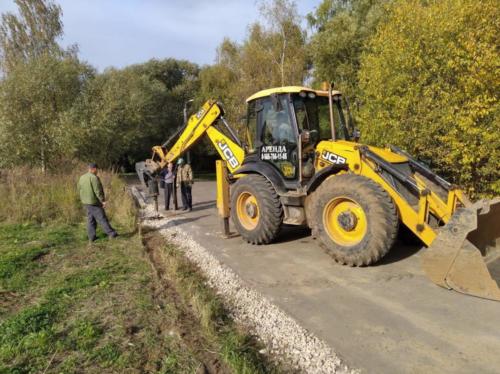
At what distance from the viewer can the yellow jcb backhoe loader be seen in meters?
4.38

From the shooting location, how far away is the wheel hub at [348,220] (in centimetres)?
541

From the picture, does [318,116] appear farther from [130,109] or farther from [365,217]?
[130,109]

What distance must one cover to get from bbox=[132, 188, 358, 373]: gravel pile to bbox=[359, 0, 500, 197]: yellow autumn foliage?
209 inches

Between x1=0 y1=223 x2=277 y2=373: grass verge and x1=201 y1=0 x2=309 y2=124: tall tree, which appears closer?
x1=0 y1=223 x2=277 y2=373: grass verge

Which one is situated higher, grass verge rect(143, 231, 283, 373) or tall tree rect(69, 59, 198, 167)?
tall tree rect(69, 59, 198, 167)

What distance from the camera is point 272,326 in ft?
13.0

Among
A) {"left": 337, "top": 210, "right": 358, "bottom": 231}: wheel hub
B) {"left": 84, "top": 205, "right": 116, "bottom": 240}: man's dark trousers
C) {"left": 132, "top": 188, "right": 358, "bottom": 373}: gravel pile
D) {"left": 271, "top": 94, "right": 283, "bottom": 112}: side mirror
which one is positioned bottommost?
{"left": 132, "top": 188, "right": 358, "bottom": 373}: gravel pile


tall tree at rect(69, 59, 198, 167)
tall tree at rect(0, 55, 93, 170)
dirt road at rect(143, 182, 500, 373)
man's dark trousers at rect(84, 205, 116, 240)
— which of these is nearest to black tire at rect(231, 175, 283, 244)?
dirt road at rect(143, 182, 500, 373)

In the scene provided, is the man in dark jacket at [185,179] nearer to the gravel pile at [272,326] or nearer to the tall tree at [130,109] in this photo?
the gravel pile at [272,326]

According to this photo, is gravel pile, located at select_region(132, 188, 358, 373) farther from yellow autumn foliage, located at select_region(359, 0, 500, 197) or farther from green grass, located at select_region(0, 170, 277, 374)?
yellow autumn foliage, located at select_region(359, 0, 500, 197)

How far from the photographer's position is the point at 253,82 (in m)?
20.6

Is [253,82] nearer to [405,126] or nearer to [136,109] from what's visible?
[136,109]

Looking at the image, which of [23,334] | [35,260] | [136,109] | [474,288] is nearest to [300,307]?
[474,288]

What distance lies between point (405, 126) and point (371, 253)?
458 cm
